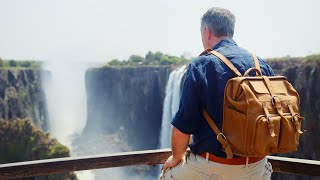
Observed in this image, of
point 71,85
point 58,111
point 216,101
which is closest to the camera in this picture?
point 216,101

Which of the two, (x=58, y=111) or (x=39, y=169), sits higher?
(x=39, y=169)

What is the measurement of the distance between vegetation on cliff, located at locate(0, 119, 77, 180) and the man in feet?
69.0

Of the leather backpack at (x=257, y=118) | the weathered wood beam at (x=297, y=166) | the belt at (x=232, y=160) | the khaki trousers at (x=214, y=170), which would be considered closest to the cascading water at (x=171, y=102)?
the weathered wood beam at (x=297, y=166)

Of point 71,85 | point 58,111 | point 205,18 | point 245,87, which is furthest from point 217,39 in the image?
point 71,85

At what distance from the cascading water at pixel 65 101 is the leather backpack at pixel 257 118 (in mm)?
54169

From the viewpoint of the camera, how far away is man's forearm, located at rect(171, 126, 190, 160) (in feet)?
7.69

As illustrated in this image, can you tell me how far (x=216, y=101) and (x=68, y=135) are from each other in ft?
210

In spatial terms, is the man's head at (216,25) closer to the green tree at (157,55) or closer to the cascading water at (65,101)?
the cascading water at (65,101)

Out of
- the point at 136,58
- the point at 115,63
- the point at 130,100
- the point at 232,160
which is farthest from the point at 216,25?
the point at 136,58

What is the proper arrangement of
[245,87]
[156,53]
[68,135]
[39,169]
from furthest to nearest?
[156,53] < [68,135] < [39,169] < [245,87]

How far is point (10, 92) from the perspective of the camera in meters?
38.2

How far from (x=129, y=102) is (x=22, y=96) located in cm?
1208

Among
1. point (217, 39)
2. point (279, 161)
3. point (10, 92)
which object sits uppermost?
point (217, 39)

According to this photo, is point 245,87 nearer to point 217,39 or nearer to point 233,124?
point 233,124
